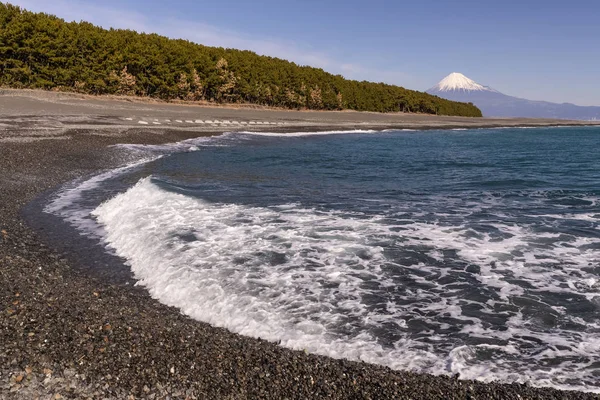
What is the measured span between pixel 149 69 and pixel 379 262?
63909mm

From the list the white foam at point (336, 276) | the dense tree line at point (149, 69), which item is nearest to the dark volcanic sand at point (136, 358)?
the white foam at point (336, 276)

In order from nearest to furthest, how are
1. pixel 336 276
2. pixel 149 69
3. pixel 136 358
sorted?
pixel 136 358 → pixel 336 276 → pixel 149 69

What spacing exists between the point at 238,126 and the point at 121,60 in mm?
23028

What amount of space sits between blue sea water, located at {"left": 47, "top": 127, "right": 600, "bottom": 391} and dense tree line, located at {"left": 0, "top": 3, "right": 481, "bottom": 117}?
4441 centimetres

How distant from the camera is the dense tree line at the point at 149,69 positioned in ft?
172

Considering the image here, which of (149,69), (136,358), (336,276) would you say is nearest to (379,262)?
(336,276)

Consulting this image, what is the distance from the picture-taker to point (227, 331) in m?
6.06

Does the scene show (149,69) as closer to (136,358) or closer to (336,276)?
(336,276)

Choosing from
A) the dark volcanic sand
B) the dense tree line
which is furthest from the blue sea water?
the dense tree line

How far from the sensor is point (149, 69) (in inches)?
2547

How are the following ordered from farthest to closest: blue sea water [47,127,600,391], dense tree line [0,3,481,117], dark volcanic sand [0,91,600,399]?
dense tree line [0,3,481,117], blue sea water [47,127,600,391], dark volcanic sand [0,91,600,399]

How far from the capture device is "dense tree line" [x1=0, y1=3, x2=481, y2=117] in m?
52.6

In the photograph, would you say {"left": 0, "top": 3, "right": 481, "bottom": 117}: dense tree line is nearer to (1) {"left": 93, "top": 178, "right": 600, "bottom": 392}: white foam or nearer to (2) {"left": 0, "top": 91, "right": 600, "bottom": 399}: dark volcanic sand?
(1) {"left": 93, "top": 178, "right": 600, "bottom": 392}: white foam

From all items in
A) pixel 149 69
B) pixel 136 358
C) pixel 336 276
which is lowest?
pixel 336 276
